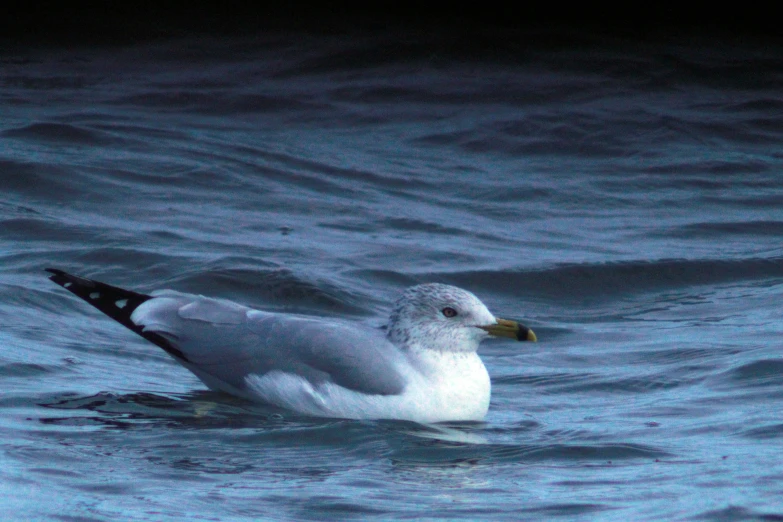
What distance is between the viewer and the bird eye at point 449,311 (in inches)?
238

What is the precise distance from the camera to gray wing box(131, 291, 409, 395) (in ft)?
18.7

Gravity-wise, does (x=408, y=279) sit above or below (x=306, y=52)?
below

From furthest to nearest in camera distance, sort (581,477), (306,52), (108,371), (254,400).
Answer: (306,52)
(108,371)
(254,400)
(581,477)

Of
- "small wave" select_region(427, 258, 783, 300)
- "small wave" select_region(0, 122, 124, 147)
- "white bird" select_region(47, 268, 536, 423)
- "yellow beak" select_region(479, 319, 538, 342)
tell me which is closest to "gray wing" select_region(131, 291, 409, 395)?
"white bird" select_region(47, 268, 536, 423)

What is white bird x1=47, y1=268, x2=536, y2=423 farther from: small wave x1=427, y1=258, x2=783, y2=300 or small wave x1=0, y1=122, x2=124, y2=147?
small wave x1=0, y1=122, x2=124, y2=147

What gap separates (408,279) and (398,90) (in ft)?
20.4

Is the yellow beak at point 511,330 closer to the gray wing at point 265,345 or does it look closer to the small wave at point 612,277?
the gray wing at point 265,345

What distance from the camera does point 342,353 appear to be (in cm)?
574

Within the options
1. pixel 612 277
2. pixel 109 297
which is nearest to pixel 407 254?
pixel 612 277

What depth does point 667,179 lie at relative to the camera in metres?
12.4

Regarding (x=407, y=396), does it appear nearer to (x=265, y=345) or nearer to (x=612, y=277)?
(x=265, y=345)

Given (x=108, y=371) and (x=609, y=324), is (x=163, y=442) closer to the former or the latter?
(x=108, y=371)

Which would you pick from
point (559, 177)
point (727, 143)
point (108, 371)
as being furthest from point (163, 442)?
point (727, 143)

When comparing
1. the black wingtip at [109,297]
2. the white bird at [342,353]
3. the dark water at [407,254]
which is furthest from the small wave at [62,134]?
the white bird at [342,353]
